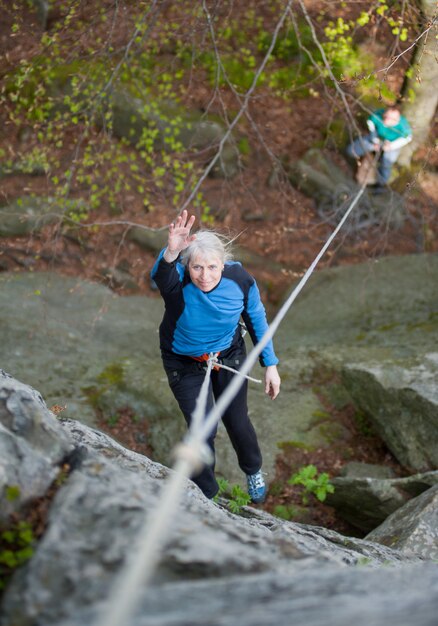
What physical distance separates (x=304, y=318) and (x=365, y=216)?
316 centimetres

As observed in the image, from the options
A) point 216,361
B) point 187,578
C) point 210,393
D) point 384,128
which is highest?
point 187,578

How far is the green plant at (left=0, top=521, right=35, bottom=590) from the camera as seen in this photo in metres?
2.15

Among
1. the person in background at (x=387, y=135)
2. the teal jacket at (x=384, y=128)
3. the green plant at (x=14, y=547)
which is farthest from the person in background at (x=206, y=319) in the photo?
the teal jacket at (x=384, y=128)

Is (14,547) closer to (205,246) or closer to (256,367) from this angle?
(205,246)

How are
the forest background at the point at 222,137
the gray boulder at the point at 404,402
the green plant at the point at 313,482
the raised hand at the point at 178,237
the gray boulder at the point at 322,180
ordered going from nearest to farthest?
the raised hand at the point at 178,237 < the green plant at the point at 313,482 < the gray boulder at the point at 404,402 < the forest background at the point at 222,137 < the gray boulder at the point at 322,180

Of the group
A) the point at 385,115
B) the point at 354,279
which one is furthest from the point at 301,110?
the point at 354,279

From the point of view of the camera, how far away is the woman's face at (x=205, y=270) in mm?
4039

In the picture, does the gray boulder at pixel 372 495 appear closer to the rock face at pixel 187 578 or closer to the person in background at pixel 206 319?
the person in background at pixel 206 319

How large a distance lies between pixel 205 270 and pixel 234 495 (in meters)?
2.04

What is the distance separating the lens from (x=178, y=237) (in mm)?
3832

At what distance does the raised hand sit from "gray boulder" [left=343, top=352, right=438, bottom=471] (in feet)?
9.56

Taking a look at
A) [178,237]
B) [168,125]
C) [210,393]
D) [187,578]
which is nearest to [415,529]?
[210,393]

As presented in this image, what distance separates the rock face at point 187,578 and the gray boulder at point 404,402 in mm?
3587

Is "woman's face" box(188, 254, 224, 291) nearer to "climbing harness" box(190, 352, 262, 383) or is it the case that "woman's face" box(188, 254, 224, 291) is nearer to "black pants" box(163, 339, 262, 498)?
"climbing harness" box(190, 352, 262, 383)
